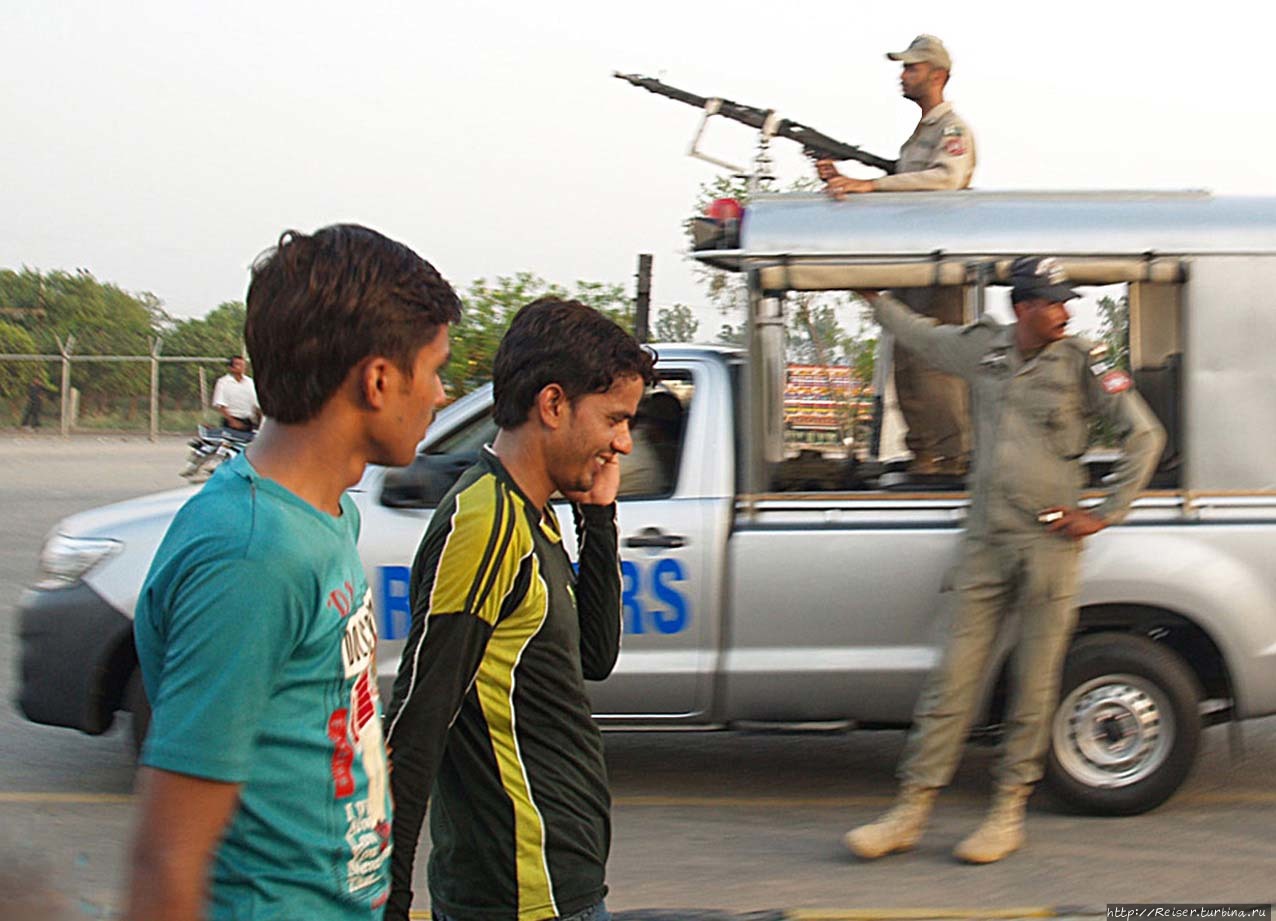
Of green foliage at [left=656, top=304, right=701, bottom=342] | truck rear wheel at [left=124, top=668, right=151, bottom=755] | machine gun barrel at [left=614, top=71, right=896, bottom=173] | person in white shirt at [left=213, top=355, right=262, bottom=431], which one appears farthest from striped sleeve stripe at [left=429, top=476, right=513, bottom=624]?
person in white shirt at [left=213, top=355, right=262, bottom=431]

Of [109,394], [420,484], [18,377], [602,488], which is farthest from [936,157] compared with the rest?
[18,377]

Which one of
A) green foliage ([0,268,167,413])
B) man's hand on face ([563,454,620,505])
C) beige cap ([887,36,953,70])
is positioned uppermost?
green foliage ([0,268,167,413])

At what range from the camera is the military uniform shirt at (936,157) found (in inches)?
248

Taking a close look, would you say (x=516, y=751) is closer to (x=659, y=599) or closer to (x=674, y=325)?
(x=659, y=599)

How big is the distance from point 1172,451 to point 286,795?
4.93 m

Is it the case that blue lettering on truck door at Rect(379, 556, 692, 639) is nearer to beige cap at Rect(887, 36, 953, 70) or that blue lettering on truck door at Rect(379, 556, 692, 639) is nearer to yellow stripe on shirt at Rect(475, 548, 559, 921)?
beige cap at Rect(887, 36, 953, 70)

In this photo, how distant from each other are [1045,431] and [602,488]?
3074 mm

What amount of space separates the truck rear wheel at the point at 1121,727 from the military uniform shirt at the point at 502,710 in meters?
3.74

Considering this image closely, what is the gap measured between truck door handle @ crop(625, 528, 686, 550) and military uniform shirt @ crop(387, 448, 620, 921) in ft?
10.9

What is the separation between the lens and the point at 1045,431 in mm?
5555

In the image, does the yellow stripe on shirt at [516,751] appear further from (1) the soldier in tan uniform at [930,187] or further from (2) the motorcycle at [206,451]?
(2) the motorcycle at [206,451]

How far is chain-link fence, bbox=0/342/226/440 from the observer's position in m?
35.5

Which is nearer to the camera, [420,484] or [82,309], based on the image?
[420,484]

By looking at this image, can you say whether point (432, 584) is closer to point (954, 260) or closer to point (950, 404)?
point (954, 260)
